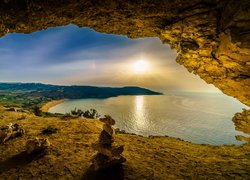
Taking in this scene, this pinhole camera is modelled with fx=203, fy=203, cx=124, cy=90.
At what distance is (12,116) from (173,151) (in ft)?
63.9

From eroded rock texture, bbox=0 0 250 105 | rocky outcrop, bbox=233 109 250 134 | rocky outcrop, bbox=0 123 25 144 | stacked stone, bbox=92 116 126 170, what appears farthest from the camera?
rocky outcrop, bbox=0 123 25 144

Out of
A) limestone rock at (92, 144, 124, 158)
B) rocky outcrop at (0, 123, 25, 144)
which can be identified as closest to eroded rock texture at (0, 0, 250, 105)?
limestone rock at (92, 144, 124, 158)

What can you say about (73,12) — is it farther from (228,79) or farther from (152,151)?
(152,151)

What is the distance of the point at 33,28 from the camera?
10.2 metres

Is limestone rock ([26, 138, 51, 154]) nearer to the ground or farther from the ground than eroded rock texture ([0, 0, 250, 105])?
nearer to the ground

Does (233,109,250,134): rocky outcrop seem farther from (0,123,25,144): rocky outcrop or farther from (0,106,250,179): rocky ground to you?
(0,123,25,144): rocky outcrop

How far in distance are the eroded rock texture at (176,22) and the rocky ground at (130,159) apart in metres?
5.01

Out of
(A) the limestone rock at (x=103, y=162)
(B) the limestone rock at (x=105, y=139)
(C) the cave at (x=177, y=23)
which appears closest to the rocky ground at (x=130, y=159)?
(A) the limestone rock at (x=103, y=162)

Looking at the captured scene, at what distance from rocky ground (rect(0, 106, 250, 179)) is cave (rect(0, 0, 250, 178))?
0.63 m

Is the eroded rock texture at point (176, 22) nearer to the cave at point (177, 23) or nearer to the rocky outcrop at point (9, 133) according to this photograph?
the cave at point (177, 23)

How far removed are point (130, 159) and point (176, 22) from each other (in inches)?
332

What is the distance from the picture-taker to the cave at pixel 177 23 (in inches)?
308

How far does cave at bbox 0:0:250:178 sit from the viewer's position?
25.7ft

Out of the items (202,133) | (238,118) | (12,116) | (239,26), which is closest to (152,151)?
(238,118)
